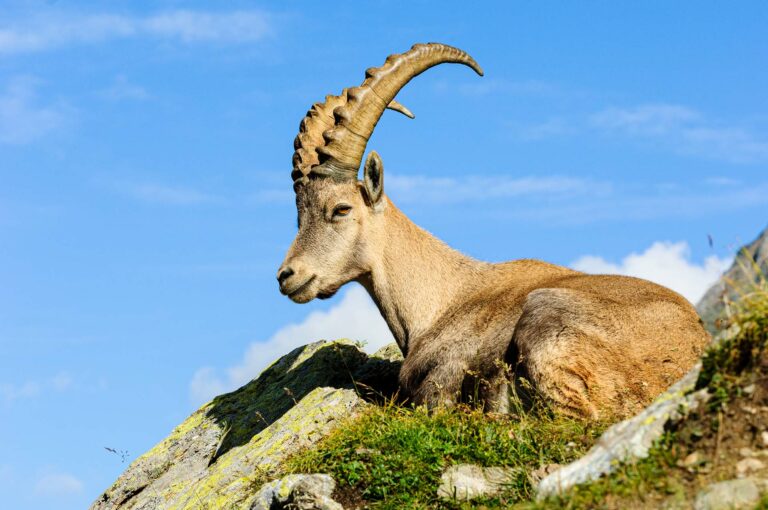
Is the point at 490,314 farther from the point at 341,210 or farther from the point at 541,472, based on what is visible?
the point at 541,472

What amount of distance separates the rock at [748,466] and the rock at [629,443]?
56cm

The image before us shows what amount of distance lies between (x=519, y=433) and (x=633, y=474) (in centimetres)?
248

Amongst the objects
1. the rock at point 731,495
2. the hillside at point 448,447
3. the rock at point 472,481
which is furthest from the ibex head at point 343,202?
the rock at point 731,495

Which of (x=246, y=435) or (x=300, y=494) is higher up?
(x=246, y=435)

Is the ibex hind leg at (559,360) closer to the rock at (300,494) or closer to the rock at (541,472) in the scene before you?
the rock at (541,472)

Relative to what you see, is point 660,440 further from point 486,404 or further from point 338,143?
point 338,143

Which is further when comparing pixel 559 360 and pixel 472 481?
pixel 559 360

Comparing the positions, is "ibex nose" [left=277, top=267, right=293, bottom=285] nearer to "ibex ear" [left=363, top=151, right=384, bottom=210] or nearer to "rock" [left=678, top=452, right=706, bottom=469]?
"ibex ear" [left=363, top=151, right=384, bottom=210]

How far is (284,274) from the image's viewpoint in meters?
12.4

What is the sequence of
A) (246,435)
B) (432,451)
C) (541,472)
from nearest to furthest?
(541,472) < (432,451) < (246,435)

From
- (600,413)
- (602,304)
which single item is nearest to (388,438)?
(600,413)

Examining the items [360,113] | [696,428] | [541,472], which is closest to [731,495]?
[696,428]

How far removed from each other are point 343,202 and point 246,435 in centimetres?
340

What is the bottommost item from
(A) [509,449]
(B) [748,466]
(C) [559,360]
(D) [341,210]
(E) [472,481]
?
(B) [748,466]
